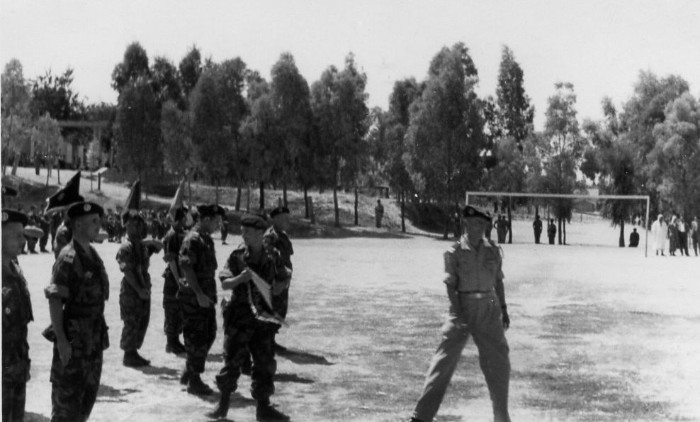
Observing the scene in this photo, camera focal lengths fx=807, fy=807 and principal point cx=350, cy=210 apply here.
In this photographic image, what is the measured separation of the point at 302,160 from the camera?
58.7ft

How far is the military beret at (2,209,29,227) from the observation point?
15.2 ft

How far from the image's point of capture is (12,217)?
15.4 ft

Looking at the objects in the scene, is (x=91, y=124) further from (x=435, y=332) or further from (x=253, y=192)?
(x=253, y=192)

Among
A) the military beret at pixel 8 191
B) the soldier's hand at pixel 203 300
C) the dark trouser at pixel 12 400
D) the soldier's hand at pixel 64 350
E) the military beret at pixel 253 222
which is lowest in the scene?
the dark trouser at pixel 12 400

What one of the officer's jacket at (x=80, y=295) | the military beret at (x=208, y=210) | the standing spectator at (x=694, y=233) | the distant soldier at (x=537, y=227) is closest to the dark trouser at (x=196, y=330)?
the military beret at (x=208, y=210)

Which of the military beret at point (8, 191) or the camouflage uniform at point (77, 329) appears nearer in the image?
the camouflage uniform at point (77, 329)

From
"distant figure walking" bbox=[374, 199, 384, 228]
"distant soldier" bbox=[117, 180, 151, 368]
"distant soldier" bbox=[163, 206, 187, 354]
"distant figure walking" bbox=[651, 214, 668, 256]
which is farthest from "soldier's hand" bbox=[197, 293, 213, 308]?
"distant figure walking" bbox=[374, 199, 384, 228]

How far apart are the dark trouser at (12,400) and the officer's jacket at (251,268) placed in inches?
56.2

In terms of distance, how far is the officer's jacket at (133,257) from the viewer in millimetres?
7035

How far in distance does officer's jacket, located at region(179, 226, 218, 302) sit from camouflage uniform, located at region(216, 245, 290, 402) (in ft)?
2.65

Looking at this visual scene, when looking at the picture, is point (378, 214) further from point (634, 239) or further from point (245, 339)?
point (245, 339)

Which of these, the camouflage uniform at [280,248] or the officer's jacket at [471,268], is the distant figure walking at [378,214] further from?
the officer's jacket at [471,268]

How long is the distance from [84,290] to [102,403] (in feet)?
5.27

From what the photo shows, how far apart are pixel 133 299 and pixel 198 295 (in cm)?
142
